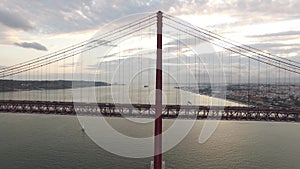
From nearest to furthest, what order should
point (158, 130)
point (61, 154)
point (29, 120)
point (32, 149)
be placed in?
point (158, 130), point (61, 154), point (32, 149), point (29, 120)

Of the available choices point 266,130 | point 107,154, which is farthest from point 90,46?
point 266,130

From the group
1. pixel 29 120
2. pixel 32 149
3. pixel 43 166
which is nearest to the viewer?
pixel 43 166

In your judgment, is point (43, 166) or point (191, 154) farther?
point (191, 154)

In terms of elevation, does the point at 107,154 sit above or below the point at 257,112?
below

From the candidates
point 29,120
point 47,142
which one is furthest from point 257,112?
point 29,120

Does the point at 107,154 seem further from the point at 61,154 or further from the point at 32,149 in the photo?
the point at 32,149

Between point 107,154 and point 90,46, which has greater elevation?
point 90,46

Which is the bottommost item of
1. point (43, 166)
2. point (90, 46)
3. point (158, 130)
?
point (43, 166)

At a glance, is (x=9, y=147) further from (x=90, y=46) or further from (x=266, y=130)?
(x=266, y=130)

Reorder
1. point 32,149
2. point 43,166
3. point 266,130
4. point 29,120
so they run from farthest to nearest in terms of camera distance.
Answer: point 29,120 → point 266,130 → point 32,149 → point 43,166
